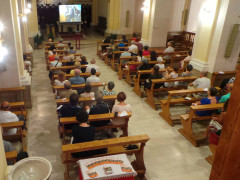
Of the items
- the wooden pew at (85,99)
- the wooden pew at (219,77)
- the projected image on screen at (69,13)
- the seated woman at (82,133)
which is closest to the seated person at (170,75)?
the wooden pew at (219,77)

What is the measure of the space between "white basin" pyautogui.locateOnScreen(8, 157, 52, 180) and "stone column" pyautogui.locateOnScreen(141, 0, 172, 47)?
9.35 meters

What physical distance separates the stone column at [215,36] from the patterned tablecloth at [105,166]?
17.1 feet

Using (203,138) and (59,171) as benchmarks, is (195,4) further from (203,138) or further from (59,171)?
(59,171)

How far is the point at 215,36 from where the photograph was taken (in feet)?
23.3

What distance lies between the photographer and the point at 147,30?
1145 centimetres

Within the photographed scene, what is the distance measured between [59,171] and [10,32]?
11.0 feet

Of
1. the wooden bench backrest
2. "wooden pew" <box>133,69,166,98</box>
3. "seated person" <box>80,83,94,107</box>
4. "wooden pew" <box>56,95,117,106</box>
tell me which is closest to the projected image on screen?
"wooden pew" <box>133,69,166,98</box>

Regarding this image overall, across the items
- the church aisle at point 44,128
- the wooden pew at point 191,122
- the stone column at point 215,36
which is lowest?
the church aisle at point 44,128

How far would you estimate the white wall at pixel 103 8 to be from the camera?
17.9m

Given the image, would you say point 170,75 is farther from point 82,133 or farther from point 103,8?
point 103,8

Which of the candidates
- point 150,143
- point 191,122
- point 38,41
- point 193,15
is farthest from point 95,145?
point 193,15

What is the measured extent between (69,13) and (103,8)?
122 inches

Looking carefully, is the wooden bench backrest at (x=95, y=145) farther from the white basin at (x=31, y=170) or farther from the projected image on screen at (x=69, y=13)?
the projected image on screen at (x=69, y=13)

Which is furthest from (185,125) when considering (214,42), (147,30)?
(147,30)
